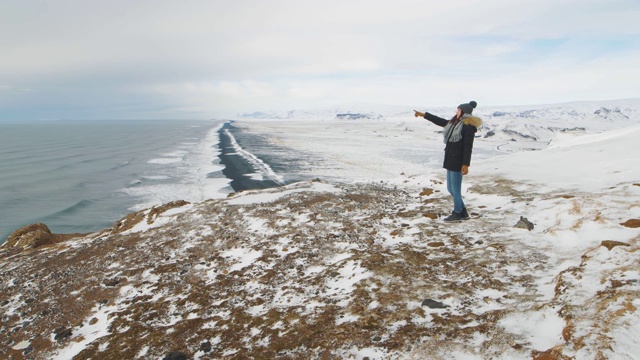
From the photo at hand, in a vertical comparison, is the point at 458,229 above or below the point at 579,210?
below

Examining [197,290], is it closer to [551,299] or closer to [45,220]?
[551,299]

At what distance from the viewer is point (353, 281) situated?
6.25 metres

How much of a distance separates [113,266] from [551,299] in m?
9.66

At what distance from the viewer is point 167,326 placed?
5859 millimetres

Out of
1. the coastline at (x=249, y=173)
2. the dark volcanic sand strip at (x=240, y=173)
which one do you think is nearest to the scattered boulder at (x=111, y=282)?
the coastline at (x=249, y=173)

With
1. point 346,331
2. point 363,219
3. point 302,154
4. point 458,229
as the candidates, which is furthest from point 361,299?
point 302,154

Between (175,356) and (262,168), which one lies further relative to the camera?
(262,168)

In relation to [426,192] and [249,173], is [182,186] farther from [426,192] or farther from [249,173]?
[426,192]

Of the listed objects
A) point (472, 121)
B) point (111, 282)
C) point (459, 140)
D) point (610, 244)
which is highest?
point (472, 121)

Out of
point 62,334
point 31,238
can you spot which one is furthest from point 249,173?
point 62,334

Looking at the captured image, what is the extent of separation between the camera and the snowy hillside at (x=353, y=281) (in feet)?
13.9

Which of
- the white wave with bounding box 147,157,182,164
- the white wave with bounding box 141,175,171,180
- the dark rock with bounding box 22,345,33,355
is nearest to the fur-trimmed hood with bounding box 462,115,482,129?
the dark rock with bounding box 22,345,33,355

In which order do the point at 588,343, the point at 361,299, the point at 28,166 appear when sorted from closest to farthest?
1. the point at 588,343
2. the point at 361,299
3. the point at 28,166

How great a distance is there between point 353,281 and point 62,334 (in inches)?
213
